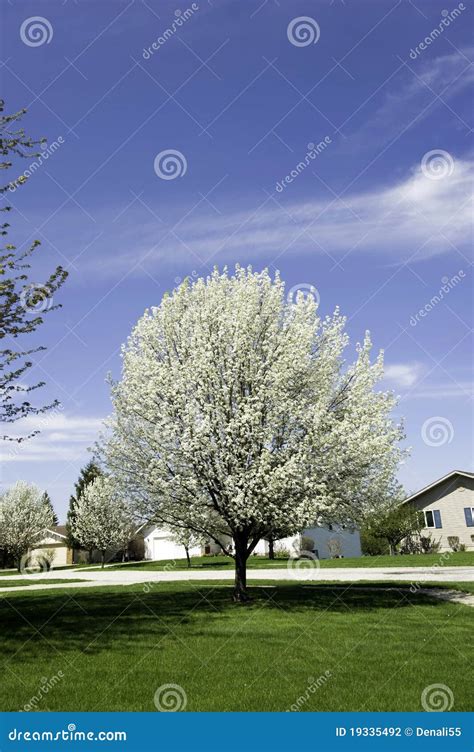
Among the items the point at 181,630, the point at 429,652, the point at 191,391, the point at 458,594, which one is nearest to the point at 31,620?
the point at 181,630

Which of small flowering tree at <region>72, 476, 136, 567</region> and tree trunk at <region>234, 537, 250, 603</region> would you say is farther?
small flowering tree at <region>72, 476, 136, 567</region>

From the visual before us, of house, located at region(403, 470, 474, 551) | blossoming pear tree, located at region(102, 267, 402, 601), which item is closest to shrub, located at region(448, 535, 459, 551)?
house, located at region(403, 470, 474, 551)

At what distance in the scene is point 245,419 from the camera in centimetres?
1683

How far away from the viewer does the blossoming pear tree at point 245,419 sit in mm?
17141

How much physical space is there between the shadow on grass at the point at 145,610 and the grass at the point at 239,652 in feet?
0.17

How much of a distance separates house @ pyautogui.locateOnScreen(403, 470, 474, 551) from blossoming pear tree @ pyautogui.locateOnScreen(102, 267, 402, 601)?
113 ft

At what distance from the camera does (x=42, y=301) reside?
14.0 meters

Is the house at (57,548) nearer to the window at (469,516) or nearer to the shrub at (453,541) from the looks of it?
the shrub at (453,541)

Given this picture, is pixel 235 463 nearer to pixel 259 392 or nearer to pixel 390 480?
pixel 259 392

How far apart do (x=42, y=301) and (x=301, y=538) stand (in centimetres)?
4671
